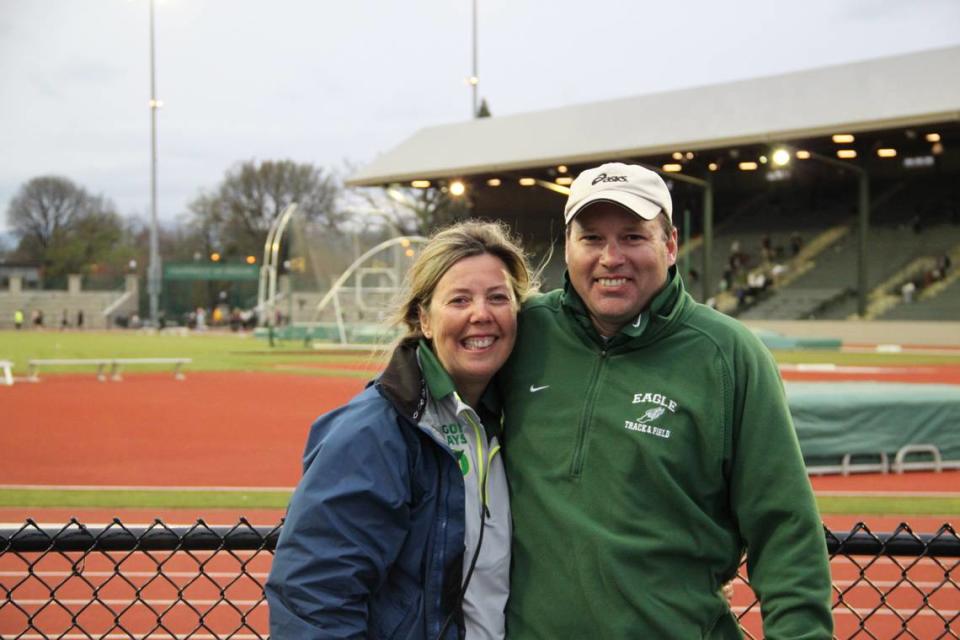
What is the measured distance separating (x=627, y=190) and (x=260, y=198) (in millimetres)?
100494

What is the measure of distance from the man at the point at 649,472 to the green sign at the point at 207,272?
82.6 metres

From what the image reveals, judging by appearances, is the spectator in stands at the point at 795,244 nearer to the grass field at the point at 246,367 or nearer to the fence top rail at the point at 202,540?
the grass field at the point at 246,367

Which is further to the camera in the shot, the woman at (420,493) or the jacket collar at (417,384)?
the jacket collar at (417,384)

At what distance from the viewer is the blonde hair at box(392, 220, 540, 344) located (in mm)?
2680

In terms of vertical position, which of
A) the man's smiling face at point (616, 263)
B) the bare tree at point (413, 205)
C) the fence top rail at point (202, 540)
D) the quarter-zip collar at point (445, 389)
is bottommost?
the fence top rail at point (202, 540)

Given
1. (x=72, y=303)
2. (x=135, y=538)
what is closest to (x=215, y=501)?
(x=135, y=538)

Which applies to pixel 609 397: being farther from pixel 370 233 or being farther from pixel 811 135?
pixel 370 233

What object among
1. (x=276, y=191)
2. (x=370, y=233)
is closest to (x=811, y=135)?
(x=370, y=233)

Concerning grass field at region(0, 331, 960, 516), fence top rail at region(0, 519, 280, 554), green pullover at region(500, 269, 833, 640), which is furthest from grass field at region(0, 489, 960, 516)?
green pullover at region(500, 269, 833, 640)

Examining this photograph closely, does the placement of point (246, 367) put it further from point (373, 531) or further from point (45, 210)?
point (45, 210)

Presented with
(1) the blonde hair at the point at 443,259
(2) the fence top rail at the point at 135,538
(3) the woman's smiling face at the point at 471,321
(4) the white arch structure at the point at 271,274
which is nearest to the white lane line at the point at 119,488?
(2) the fence top rail at the point at 135,538

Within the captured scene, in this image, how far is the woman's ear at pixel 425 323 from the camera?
271 cm

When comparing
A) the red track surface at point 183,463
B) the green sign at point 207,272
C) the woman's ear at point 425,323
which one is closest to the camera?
the woman's ear at point 425,323

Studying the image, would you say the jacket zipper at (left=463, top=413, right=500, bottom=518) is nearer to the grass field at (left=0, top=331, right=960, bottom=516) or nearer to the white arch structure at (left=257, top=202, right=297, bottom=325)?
the grass field at (left=0, top=331, right=960, bottom=516)
